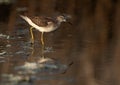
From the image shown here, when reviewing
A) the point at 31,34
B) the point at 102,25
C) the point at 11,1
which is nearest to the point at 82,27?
the point at 102,25

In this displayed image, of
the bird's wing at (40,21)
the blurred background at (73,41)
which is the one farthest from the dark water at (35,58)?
the bird's wing at (40,21)

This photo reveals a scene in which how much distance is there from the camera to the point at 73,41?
836 centimetres

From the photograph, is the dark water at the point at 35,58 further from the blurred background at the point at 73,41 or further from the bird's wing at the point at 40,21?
the bird's wing at the point at 40,21

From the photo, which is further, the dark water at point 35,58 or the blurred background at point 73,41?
the blurred background at point 73,41

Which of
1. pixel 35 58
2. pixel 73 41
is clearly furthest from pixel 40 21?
pixel 35 58

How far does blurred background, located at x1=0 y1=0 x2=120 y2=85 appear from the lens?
6738mm

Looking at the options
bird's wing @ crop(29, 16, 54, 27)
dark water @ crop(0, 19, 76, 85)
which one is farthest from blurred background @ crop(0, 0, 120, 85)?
bird's wing @ crop(29, 16, 54, 27)

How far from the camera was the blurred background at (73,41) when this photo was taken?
22.1 feet

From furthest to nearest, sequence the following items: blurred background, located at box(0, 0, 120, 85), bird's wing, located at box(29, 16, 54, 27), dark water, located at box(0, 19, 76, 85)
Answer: bird's wing, located at box(29, 16, 54, 27), blurred background, located at box(0, 0, 120, 85), dark water, located at box(0, 19, 76, 85)

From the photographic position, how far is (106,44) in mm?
8180

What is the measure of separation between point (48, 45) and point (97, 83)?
190cm

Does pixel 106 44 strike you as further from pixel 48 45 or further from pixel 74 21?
pixel 74 21

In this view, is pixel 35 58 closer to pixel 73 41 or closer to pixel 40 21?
pixel 40 21

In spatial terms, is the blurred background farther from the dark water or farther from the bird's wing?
the bird's wing
